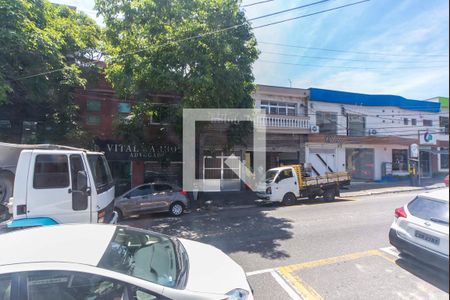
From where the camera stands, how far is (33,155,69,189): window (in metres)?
4.84

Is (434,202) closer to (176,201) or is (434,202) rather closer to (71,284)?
(71,284)

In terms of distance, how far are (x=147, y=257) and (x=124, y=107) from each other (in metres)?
13.4

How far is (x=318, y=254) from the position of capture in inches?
217

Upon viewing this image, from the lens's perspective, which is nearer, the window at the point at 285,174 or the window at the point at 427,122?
the window at the point at 285,174

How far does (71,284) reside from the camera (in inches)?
89.4

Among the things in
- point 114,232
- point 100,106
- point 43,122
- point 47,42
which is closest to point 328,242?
point 114,232

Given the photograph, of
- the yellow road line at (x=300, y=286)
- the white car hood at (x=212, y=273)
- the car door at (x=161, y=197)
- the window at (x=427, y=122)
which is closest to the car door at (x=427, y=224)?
the yellow road line at (x=300, y=286)

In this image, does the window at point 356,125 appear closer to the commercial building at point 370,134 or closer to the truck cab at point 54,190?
the commercial building at point 370,134

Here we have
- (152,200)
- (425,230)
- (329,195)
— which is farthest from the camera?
(329,195)

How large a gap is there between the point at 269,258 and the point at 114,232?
3.40m

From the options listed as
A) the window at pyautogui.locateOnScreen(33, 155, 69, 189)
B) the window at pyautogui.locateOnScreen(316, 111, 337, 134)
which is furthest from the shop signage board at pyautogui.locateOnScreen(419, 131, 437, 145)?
the window at pyautogui.locateOnScreen(33, 155, 69, 189)

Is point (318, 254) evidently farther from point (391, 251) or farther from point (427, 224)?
point (427, 224)

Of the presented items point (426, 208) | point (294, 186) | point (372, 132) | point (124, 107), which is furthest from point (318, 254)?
point (372, 132)

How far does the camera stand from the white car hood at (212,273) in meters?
2.62
